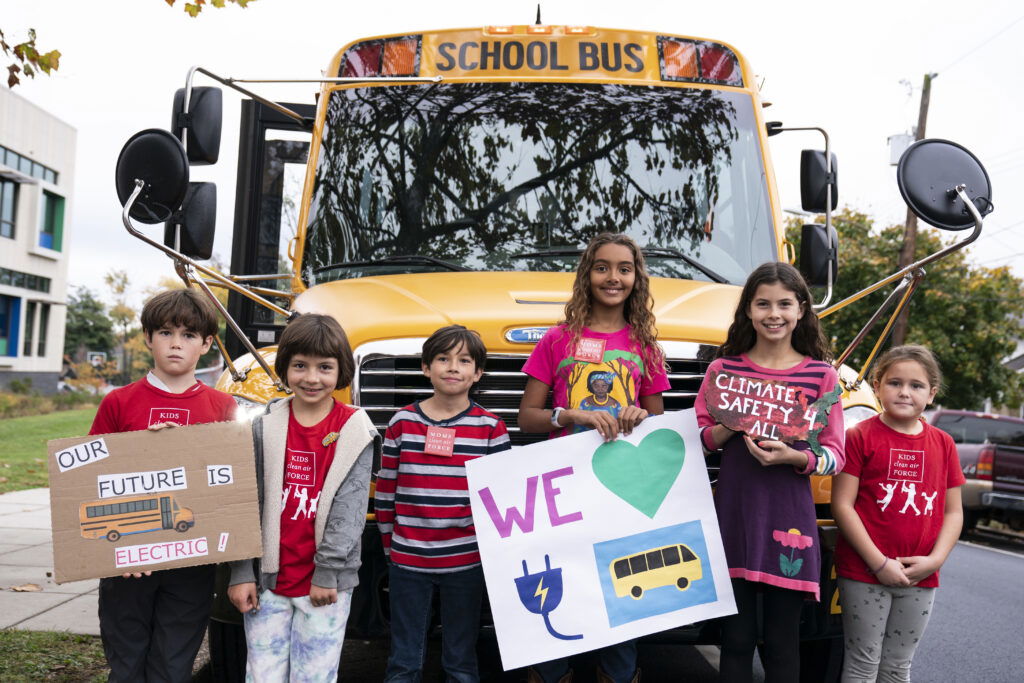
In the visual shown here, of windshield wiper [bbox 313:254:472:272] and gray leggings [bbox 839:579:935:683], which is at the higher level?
windshield wiper [bbox 313:254:472:272]

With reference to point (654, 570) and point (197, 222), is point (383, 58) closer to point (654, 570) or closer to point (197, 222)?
point (197, 222)

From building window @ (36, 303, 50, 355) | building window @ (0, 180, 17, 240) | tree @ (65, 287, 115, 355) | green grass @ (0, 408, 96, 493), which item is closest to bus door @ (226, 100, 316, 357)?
green grass @ (0, 408, 96, 493)

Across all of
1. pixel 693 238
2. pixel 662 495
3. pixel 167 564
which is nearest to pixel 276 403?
pixel 167 564

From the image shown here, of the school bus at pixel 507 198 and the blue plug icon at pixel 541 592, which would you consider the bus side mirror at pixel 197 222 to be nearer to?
the school bus at pixel 507 198

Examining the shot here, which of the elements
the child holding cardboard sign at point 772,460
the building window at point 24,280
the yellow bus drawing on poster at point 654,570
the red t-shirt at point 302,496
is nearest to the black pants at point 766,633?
the child holding cardboard sign at point 772,460

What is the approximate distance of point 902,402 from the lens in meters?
3.45

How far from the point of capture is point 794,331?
11.3ft

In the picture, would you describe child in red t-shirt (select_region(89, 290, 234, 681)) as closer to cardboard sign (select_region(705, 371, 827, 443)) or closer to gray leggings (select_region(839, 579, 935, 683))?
cardboard sign (select_region(705, 371, 827, 443))

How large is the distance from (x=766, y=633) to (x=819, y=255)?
7.28 ft

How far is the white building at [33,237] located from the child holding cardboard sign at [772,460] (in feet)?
126

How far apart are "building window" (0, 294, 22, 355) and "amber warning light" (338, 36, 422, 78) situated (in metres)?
40.2

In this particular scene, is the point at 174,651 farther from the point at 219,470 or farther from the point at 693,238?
the point at 693,238

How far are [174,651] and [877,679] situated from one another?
2.55 metres

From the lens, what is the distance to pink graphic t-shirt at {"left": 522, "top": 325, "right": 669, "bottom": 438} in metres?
3.46
